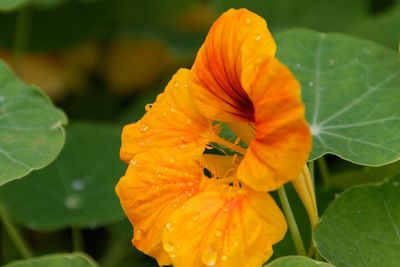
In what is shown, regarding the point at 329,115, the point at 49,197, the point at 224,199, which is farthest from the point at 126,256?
the point at 224,199

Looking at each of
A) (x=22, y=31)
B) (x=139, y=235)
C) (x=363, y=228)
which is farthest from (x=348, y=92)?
(x=22, y=31)

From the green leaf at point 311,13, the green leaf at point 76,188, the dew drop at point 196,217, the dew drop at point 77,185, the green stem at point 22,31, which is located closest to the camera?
the dew drop at point 196,217

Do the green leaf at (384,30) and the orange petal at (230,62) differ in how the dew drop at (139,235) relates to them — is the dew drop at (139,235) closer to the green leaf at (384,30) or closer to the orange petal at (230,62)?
the orange petal at (230,62)

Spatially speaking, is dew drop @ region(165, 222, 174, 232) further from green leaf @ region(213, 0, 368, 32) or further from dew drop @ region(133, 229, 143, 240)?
green leaf @ region(213, 0, 368, 32)

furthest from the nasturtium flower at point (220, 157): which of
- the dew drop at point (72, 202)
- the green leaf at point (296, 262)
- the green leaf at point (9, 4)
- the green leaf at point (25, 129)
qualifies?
the dew drop at point (72, 202)

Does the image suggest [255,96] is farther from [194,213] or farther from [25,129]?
[25,129]

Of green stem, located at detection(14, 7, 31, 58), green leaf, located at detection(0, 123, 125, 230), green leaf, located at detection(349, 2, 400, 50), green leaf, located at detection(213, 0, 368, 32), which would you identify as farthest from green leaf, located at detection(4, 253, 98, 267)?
green stem, located at detection(14, 7, 31, 58)
